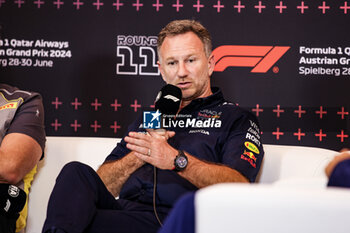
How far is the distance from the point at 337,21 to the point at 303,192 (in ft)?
8.87

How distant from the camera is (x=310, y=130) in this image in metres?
3.38

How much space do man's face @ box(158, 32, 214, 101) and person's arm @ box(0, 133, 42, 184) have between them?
0.79 meters

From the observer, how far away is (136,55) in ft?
11.5

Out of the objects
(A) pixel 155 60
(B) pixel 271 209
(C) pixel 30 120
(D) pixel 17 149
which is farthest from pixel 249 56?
(B) pixel 271 209

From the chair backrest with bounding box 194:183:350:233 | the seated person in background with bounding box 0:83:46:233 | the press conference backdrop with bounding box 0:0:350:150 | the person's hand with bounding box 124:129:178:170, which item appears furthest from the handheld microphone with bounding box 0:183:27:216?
the chair backrest with bounding box 194:183:350:233

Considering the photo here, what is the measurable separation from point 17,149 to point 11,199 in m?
0.24

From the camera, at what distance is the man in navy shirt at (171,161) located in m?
2.02

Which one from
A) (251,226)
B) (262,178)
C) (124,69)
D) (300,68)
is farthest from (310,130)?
(251,226)

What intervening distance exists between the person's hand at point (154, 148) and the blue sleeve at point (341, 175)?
115 centimetres

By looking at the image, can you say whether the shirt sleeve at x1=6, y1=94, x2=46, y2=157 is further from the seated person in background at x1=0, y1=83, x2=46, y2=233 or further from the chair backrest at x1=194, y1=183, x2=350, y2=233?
the chair backrest at x1=194, y1=183, x2=350, y2=233

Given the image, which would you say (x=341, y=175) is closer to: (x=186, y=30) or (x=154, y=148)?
(x=154, y=148)

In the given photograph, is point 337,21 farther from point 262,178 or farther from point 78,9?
point 78,9

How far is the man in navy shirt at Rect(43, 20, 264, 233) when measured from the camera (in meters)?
2.02

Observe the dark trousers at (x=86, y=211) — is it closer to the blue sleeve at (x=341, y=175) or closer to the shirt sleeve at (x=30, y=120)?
the shirt sleeve at (x=30, y=120)
